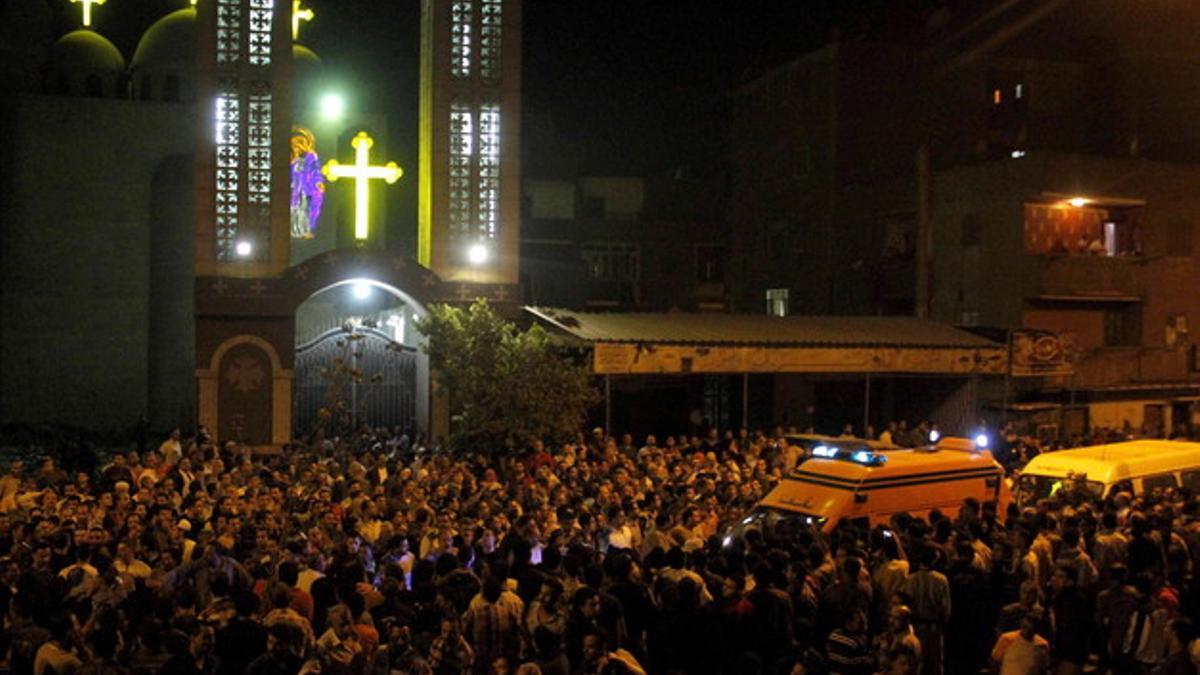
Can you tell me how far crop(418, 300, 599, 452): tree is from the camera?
2306cm

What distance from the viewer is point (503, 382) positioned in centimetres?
2312

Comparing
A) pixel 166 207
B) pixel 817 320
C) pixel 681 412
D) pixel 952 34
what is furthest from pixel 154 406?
pixel 952 34

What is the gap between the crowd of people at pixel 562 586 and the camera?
29.5 feet

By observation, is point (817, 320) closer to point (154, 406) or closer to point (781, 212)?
point (781, 212)

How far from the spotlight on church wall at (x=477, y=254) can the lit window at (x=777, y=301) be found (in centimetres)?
2040

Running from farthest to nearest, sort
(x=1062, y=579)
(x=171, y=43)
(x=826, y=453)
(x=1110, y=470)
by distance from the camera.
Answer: (x=171, y=43) → (x=1110, y=470) → (x=826, y=453) → (x=1062, y=579)

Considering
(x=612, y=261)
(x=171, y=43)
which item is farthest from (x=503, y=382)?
A: (x=612, y=261)

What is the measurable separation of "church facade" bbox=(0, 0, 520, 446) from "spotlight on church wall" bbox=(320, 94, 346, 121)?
0.29 metres

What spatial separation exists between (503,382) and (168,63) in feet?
50.6

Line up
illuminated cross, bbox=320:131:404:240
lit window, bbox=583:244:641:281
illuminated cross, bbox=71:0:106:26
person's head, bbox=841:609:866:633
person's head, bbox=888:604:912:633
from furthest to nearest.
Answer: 1. lit window, bbox=583:244:641:281
2. illuminated cross, bbox=71:0:106:26
3. illuminated cross, bbox=320:131:404:240
4. person's head, bbox=841:609:866:633
5. person's head, bbox=888:604:912:633

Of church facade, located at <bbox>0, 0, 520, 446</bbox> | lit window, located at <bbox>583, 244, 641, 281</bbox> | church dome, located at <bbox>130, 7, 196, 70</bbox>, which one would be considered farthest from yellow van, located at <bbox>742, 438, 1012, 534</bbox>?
lit window, located at <bbox>583, 244, 641, 281</bbox>

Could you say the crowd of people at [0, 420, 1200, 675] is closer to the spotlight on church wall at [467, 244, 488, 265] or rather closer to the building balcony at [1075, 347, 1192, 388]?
the spotlight on church wall at [467, 244, 488, 265]

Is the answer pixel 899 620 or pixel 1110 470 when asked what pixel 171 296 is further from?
pixel 899 620

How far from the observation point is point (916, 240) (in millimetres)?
38188
